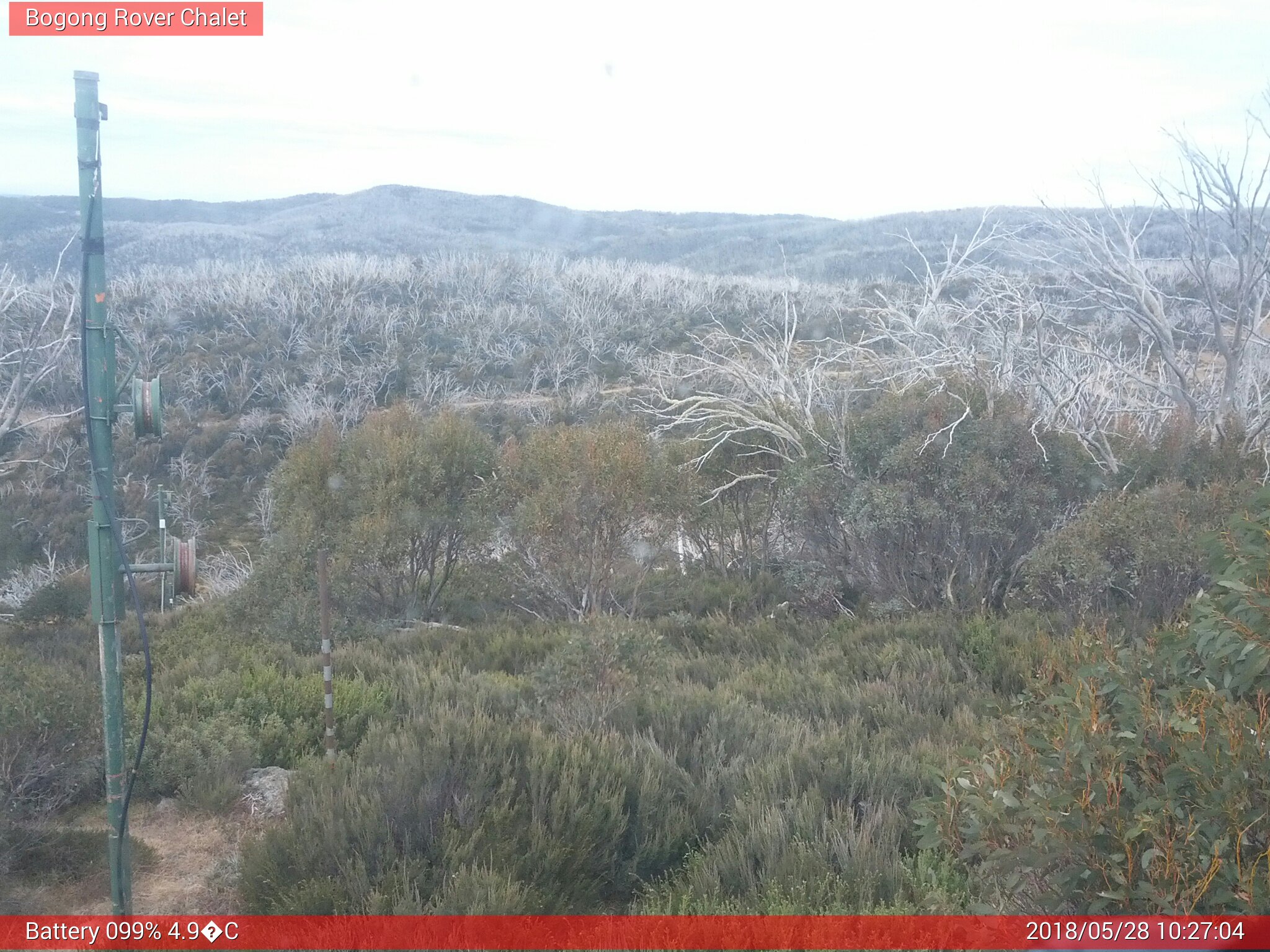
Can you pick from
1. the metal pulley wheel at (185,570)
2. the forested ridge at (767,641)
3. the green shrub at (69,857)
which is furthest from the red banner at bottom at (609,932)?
the metal pulley wheel at (185,570)

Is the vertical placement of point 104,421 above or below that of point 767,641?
above

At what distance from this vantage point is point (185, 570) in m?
3.78

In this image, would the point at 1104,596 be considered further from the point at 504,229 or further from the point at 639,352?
the point at 504,229

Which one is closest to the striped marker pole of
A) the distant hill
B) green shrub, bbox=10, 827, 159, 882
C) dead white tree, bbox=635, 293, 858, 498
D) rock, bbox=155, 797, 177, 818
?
rock, bbox=155, 797, 177, 818

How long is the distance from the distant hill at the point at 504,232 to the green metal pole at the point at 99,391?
40111mm

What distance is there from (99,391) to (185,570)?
73cm

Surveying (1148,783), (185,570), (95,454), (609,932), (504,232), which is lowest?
(609,932)

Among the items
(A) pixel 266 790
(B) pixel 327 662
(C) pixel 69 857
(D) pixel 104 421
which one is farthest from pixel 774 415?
(D) pixel 104 421

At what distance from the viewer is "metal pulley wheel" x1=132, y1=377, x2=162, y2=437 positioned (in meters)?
3.70

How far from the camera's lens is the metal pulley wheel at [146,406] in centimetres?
370

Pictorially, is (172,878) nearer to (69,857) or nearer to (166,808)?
(69,857)

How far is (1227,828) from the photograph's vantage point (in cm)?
268

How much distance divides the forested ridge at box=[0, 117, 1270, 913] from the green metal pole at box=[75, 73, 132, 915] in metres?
0.43

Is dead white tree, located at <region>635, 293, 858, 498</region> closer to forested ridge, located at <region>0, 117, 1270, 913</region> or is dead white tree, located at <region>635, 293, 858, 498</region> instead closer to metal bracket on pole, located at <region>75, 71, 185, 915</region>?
forested ridge, located at <region>0, 117, 1270, 913</region>
